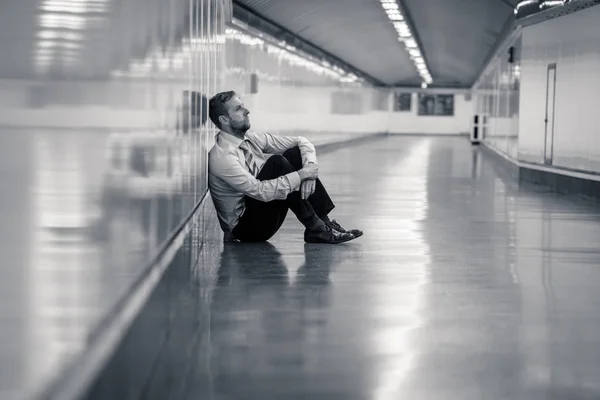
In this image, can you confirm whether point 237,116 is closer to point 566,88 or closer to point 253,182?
point 253,182

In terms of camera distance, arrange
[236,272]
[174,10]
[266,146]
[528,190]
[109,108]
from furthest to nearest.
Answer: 1. [528,190]
2. [266,146]
3. [236,272]
4. [174,10]
5. [109,108]

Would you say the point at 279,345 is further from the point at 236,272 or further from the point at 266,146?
the point at 266,146

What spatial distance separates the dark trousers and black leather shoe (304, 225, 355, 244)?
0.18m

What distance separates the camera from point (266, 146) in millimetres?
8969

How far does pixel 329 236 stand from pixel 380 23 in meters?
22.6

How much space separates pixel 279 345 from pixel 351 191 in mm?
10870

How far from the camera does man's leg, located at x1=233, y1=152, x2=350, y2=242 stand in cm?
845

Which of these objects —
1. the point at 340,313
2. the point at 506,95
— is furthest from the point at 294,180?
the point at 506,95

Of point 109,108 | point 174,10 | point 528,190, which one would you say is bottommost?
point 528,190

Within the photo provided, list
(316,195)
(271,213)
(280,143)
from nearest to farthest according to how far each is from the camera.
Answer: (271,213)
(316,195)
(280,143)

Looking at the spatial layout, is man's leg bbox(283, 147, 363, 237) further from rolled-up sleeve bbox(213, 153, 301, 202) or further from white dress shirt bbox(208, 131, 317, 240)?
rolled-up sleeve bbox(213, 153, 301, 202)

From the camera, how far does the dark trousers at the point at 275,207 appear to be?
8.45 metres

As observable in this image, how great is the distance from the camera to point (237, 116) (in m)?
8.45

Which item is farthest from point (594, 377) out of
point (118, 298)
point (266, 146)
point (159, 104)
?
point (266, 146)
